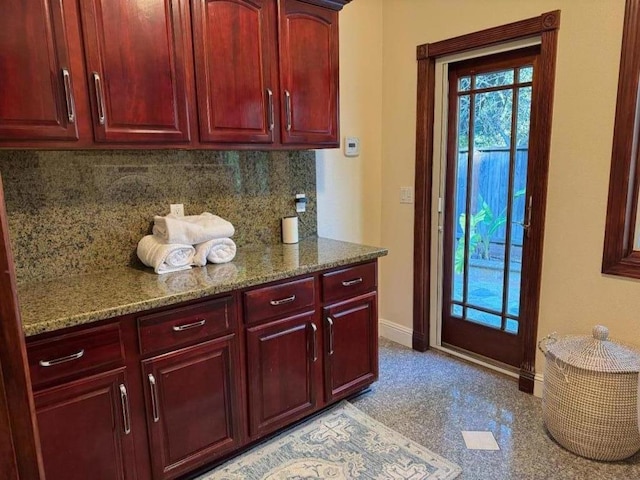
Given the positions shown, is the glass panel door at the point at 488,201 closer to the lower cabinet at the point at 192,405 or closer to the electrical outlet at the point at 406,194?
the electrical outlet at the point at 406,194

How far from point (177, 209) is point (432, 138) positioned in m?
1.76

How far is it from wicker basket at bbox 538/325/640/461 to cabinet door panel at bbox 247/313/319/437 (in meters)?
1.23

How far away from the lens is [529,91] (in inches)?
99.7

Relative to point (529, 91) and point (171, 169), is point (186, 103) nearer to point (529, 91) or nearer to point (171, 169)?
point (171, 169)

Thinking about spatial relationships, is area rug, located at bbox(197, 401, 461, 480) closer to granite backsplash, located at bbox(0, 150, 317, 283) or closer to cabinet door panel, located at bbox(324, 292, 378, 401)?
cabinet door panel, located at bbox(324, 292, 378, 401)

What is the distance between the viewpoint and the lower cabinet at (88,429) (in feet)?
4.95

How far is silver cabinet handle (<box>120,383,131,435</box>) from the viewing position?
1660 mm

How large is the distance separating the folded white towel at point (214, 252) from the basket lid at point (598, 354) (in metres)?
1.71

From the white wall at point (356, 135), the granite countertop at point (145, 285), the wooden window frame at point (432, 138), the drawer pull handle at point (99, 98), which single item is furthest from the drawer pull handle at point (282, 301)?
the wooden window frame at point (432, 138)

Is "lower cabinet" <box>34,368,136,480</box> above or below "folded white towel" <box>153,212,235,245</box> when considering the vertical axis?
below

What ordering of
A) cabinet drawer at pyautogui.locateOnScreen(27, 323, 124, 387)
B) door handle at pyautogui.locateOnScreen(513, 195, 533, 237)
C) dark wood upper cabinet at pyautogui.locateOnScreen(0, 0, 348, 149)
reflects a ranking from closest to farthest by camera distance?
cabinet drawer at pyautogui.locateOnScreen(27, 323, 124, 387)
dark wood upper cabinet at pyautogui.locateOnScreen(0, 0, 348, 149)
door handle at pyautogui.locateOnScreen(513, 195, 533, 237)

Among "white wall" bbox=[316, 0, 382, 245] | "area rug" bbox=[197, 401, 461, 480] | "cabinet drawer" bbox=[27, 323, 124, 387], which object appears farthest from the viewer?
"white wall" bbox=[316, 0, 382, 245]

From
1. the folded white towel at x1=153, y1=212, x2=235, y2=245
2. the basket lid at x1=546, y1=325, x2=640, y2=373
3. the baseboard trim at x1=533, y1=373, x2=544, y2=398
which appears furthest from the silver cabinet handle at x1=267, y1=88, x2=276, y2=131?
the baseboard trim at x1=533, y1=373, x2=544, y2=398

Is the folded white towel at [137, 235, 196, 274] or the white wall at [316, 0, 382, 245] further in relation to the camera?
the white wall at [316, 0, 382, 245]
